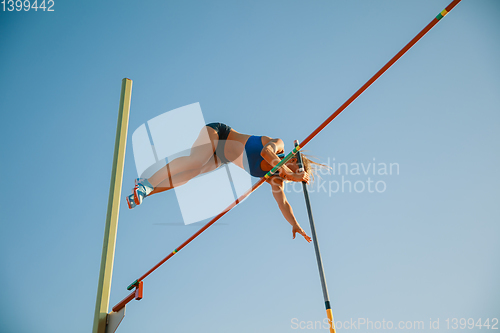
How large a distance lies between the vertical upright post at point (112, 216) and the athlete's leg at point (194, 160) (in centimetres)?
34

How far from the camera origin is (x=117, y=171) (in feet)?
10.6

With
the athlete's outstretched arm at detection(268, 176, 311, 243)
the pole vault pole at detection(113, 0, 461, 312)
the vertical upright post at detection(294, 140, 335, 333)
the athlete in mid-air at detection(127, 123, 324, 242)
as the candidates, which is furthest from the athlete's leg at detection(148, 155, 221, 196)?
the vertical upright post at detection(294, 140, 335, 333)

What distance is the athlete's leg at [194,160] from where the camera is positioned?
3.48 m

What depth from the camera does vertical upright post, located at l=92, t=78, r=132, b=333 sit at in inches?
115

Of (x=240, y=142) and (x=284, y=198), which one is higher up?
(x=240, y=142)

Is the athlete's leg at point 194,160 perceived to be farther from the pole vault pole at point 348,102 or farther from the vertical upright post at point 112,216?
the pole vault pole at point 348,102

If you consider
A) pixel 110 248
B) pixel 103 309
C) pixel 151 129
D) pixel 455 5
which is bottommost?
pixel 103 309

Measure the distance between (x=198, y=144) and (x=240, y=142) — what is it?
0.55 metres

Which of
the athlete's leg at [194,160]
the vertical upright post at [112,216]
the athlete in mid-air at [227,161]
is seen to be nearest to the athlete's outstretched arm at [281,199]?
the athlete in mid-air at [227,161]

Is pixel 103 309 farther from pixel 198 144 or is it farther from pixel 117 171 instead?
pixel 198 144

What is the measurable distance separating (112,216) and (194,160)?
0.89 metres

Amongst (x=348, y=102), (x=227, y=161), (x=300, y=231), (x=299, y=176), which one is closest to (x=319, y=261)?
(x=300, y=231)

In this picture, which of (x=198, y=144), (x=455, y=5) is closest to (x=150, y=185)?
(x=198, y=144)

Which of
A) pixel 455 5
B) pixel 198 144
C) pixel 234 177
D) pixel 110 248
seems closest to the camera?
pixel 455 5
